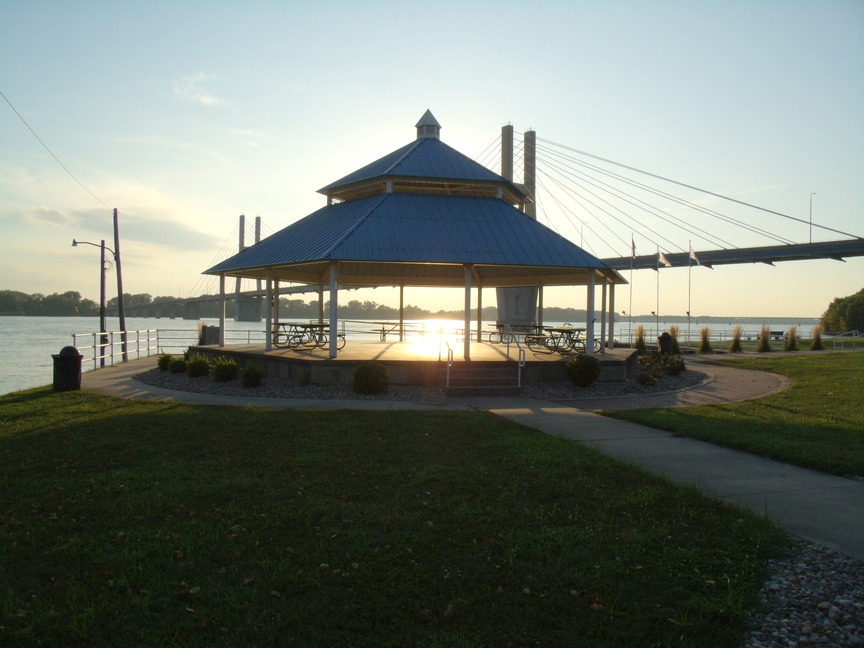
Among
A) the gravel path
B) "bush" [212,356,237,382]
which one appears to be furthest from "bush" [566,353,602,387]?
the gravel path

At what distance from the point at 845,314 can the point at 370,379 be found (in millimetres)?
62652

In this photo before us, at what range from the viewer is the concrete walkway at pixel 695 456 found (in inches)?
209

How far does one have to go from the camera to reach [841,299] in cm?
6488

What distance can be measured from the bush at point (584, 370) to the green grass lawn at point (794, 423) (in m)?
2.92

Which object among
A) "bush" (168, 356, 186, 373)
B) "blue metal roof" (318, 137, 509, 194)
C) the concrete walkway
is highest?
"blue metal roof" (318, 137, 509, 194)

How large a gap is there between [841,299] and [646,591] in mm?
73697

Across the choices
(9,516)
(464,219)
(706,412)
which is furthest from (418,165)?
(9,516)

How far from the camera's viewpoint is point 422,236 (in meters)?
16.3

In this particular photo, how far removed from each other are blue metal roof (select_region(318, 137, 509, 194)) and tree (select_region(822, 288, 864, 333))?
4990 centimetres

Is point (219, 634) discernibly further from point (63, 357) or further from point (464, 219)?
point (464, 219)

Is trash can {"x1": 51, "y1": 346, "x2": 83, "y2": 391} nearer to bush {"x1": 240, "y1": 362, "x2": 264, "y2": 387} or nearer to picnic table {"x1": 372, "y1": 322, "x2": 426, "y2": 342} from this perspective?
bush {"x1": 240, "y1": 362, "x2": 264, "y2": 387}

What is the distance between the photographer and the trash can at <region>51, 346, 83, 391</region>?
13.6 meters

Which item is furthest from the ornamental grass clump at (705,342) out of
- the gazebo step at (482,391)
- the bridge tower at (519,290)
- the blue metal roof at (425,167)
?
the gazebo step at (482,391)

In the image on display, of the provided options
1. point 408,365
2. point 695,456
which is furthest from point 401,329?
point 695,456
